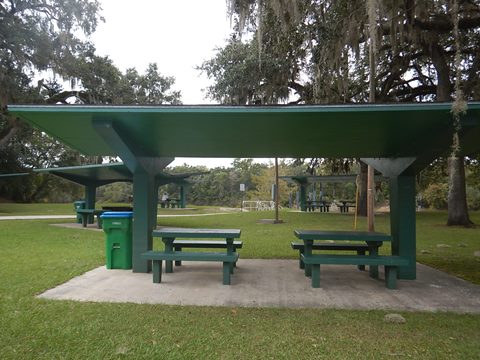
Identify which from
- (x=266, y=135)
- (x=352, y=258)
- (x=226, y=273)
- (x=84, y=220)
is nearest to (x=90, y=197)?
(x=84, y=220)

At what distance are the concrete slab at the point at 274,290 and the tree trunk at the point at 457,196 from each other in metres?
10.1

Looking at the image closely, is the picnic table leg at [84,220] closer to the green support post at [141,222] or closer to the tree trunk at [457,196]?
the green support post at [141,222]

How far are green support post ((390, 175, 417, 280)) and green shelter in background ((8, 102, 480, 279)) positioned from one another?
0.6 inches

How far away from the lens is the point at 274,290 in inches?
221

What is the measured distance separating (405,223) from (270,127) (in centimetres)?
290

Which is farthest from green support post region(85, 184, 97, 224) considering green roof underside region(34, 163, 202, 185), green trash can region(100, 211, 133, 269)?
green trash can region(100, 211, 133, 269)

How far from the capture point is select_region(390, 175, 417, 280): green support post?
253 inches

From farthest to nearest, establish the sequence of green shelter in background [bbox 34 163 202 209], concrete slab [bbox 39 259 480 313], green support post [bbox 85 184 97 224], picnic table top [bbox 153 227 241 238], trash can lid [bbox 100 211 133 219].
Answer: green support post [bbox 85 184 97 224] < green shelter in background [bbox 34 163 202 209] < trash can lid [bbox 100 211 133 219] < picnic table top [bbox 153 227 241 238] < concrete slab [bbox 39 259 480 313]

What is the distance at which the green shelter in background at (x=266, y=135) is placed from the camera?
4.67 metres

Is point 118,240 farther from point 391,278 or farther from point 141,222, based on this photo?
point 391,278

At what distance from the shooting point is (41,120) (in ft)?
16.9

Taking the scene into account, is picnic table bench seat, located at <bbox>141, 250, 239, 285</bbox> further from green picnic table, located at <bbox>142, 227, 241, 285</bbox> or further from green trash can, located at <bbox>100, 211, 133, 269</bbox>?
green trash can, located at <bbox>100, 211, 133, 269</bbox>

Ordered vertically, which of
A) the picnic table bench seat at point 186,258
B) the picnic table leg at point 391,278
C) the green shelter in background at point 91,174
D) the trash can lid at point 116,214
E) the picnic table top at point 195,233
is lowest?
the picnic table leg at point 391,278

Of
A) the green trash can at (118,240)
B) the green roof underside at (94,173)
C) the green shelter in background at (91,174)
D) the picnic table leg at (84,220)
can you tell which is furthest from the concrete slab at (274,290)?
the picnic table leg at (84,220)
